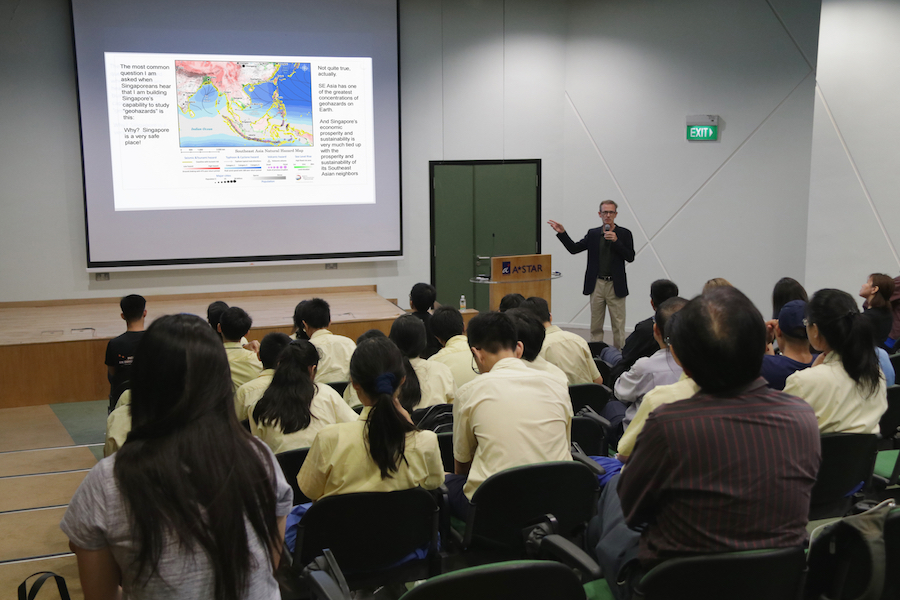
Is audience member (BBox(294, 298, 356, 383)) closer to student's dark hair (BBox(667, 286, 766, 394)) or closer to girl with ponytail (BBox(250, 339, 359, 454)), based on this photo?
girl with ponytail (BBox(250, 339, 359, 454))

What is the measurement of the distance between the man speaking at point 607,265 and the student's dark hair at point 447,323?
9.99 ft

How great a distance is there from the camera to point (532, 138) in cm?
866

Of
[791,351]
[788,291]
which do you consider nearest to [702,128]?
[788,291]

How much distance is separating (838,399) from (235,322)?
2.97 metres

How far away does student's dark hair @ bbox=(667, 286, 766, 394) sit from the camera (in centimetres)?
153

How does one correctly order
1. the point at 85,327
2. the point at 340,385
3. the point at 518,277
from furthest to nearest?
the point at 518,277 → the point at 85,327 → the point at 340,385

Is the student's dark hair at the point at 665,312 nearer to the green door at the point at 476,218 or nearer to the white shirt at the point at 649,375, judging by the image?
the white shirt at the point at 649,375

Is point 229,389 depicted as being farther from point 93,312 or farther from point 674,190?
point 674,190

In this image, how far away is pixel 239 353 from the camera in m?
4.02

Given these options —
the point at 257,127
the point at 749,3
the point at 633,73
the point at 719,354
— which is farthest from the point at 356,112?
the point at 719,354

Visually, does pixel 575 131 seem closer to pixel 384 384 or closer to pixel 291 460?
pixel 291 460

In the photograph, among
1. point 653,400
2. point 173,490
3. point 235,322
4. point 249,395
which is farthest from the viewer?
point 235,322

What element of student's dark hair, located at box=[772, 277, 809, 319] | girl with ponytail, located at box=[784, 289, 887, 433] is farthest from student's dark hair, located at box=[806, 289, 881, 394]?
student's dark hair, located at box=[772, 277, 809, 319]

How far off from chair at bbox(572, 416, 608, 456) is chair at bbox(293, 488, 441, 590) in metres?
0.94
